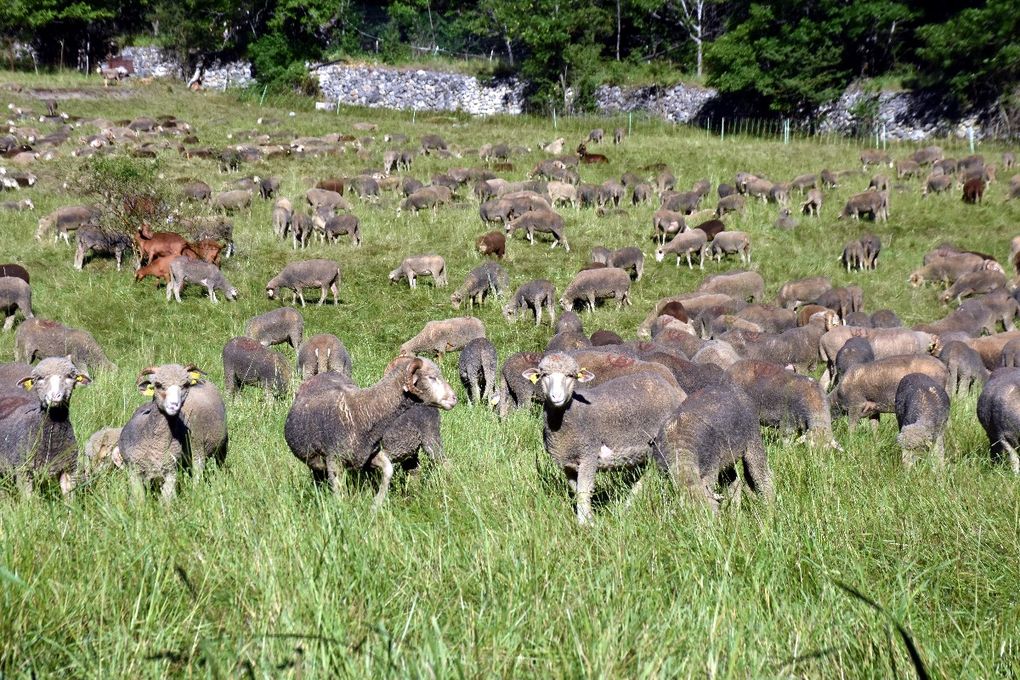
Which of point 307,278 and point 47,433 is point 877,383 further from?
point 307,278

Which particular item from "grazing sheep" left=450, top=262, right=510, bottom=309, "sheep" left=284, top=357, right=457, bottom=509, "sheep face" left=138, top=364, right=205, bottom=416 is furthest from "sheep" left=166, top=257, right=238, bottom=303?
"sheep" left=284, top=357, right=457, bottom=509

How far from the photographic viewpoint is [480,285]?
20.3 metres

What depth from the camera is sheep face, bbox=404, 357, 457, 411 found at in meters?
6.43

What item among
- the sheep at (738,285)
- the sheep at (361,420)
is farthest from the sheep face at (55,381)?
the sheep at (738,285)

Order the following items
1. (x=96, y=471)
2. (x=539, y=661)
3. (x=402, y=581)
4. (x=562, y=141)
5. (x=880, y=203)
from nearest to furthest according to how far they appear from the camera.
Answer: (x=539, y=661) < (x=402, y=581) < (x=96, y=471) < (x=880, y=203) < (x=562, y=141)

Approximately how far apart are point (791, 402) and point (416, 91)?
5388cm

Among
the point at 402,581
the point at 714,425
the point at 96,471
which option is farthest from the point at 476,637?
the point at 96,471

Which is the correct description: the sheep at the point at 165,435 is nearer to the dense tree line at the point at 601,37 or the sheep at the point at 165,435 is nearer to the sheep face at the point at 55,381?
the sheep face at the point at 55,381

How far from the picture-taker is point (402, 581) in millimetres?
4105

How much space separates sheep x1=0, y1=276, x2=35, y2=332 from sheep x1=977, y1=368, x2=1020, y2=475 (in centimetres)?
1641

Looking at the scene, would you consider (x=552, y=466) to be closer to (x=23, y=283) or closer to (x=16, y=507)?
(x=16, y=507)

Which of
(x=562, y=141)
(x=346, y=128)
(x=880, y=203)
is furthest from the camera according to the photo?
(x=346, y=128)

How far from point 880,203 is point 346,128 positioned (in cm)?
2875

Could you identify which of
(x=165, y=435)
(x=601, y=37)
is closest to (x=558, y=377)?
(x=165, y=435)
